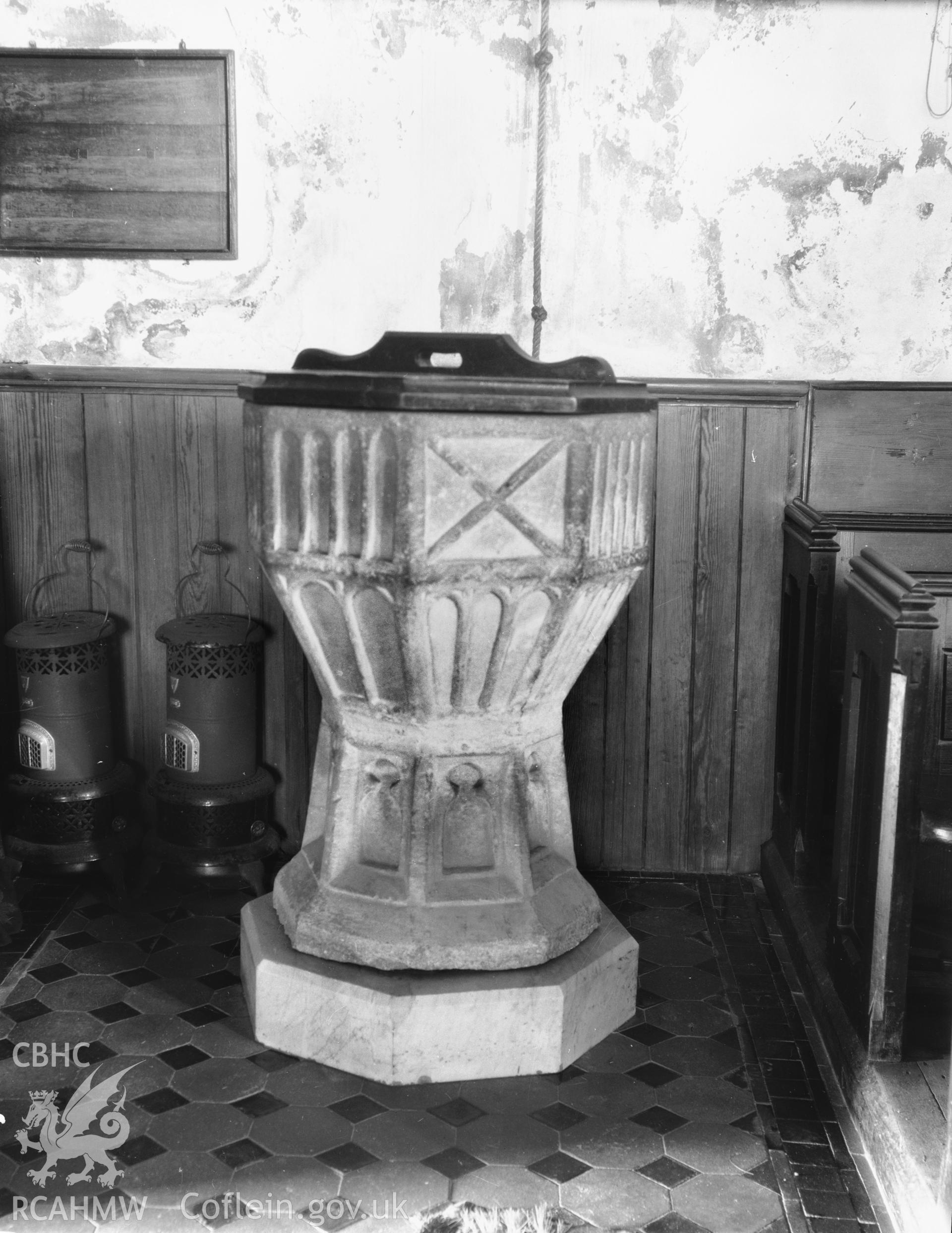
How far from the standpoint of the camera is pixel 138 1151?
2346mm

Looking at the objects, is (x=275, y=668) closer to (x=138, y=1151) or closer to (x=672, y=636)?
(x=672, y=636)

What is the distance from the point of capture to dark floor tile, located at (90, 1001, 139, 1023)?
2.83 metres

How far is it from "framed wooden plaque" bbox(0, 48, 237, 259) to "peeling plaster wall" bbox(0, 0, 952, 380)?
0.05 meters

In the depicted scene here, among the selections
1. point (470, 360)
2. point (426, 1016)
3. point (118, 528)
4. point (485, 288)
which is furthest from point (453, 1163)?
point (485, 288)

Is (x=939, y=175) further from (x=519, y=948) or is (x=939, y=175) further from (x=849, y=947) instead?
(x=519, y=948)

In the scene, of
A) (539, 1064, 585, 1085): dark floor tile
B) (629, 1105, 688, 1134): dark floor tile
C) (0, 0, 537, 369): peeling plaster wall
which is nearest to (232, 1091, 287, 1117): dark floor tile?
(539, 1064, 585, 1085): dark floor tile

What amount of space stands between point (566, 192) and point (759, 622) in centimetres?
132

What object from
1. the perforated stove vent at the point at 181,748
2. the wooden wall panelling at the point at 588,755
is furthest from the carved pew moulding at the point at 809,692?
the perforated stove vent at the point at 181,748

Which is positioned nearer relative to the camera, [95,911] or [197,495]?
[95,911]

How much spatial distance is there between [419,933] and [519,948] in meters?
0.22

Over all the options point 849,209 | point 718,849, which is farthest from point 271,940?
point 849,209

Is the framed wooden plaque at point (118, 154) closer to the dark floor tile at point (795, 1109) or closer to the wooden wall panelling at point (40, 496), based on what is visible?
the wooden wall panelling at point (40, 496)

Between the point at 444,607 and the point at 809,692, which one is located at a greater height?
the point at 444,607

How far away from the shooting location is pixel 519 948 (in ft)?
8.82
